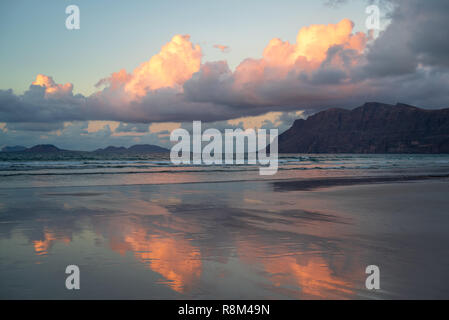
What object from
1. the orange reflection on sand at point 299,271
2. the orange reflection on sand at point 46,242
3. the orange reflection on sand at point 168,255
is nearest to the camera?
the orange reflection on sand at point 299,271

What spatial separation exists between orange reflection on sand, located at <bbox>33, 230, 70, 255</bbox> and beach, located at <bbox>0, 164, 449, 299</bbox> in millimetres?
21

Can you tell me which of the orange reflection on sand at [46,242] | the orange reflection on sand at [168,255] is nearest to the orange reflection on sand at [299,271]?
the orange reflection on sand at [168,255]

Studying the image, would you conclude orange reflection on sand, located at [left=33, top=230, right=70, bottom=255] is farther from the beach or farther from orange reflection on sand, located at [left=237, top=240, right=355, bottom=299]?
orange reflection on sand, located at [left=237, top=240, right=355, bottom=299]

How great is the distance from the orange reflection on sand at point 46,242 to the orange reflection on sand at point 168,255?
1214mm

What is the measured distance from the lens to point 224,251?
6652 mm

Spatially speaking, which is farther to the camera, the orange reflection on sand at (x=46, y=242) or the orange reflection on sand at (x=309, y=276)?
the orange reflection on sand at (x=46, y=242)

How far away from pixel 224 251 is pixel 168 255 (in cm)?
106

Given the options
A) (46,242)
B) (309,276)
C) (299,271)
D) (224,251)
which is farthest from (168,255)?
(46,242)

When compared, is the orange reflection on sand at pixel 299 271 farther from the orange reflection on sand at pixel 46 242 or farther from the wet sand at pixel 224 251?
the orange reflection on sand at pixel 46 242

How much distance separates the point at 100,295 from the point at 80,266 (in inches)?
54.7

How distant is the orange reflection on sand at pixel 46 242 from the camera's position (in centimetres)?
667

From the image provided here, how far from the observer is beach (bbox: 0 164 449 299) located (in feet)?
15.6
